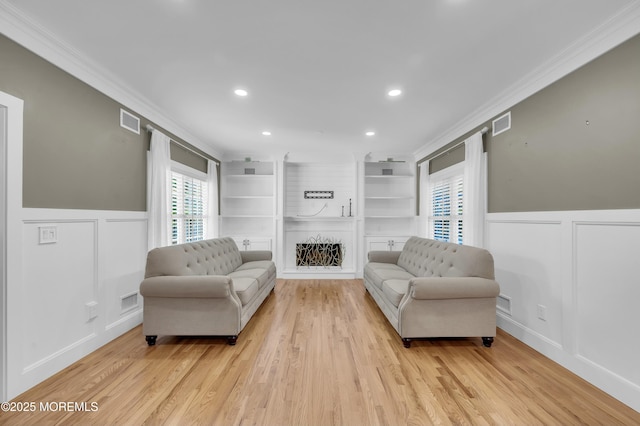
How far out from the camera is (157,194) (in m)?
3.21

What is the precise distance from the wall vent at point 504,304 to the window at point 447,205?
1174mm

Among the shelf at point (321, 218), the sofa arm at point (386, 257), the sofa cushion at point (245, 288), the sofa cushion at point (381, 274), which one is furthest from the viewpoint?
the shelf at point (321, 218)

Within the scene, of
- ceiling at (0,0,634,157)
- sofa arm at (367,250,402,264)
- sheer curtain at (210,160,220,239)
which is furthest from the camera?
sheer curtain at (210,160,220,239)

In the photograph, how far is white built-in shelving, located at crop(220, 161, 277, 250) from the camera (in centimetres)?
574

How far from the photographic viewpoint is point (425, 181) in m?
5.02

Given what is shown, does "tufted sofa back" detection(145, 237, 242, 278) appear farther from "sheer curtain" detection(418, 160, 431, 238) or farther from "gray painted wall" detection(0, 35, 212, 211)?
"sheer curtain" detection(418, 160, 431, 238)

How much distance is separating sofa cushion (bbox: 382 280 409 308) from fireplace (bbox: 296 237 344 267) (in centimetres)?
258

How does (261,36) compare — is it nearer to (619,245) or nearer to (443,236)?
(619,245)

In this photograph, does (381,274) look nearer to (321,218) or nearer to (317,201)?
(321,218)

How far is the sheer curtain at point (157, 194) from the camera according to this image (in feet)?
10.4

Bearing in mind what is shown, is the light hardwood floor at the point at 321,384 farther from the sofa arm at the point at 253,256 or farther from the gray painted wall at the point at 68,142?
the sofa arm at the point at 253,256

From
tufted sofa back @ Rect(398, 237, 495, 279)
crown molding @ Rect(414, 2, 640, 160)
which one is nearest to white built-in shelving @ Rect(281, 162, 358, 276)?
tufted sofa back @ Rect(398, 237, 495, 279)

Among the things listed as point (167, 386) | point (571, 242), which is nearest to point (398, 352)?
point (571, 242)

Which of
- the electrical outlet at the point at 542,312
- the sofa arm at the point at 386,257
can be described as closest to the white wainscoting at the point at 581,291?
the electrical outlet at the point at 542,312
